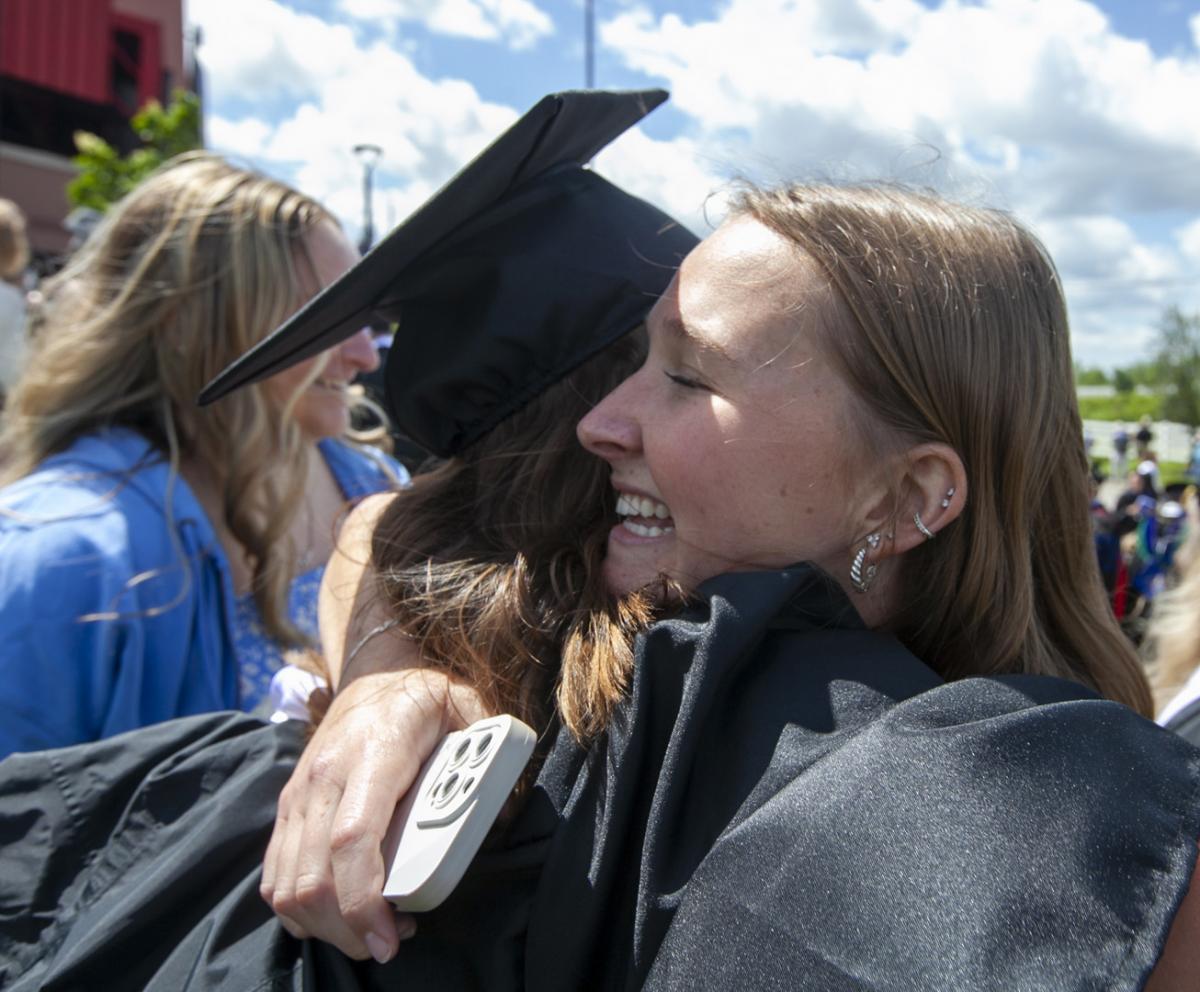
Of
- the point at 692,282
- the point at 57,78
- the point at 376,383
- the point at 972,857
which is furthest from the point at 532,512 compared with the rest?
the point at 57,78

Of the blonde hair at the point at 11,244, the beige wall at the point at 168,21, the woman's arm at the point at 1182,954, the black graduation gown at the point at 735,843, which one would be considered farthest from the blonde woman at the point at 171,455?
the beige wall at the point at 168,21

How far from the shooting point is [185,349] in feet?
8.00

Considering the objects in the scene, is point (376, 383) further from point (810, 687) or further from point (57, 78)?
point (57, 78)

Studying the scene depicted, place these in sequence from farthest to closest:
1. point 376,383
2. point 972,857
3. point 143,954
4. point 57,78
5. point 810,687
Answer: point 57,78 → point 376,383 → point 143,954 → point 810,687 → point 972,857

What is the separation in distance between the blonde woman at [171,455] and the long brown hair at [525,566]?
0.49m

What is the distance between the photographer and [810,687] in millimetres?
1193

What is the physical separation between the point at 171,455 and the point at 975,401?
71.2 inches

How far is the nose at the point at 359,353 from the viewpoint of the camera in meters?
2.73

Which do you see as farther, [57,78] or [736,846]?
[57,78]

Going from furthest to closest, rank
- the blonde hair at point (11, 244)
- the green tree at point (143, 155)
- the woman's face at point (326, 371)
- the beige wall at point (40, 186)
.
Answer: the beige wall at point (40, 186) < the green tree at point (143, 155) < the blonde hair at point (11, 244) < the woman's face at point (326, 371)

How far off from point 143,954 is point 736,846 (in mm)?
821

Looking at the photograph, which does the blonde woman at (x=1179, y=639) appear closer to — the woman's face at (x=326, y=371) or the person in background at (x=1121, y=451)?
the woman's face at (x=326, y=371)

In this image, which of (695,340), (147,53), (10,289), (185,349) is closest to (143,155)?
(10,289)

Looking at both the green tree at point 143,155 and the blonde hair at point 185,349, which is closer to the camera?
the blonde hair at point 185,349
